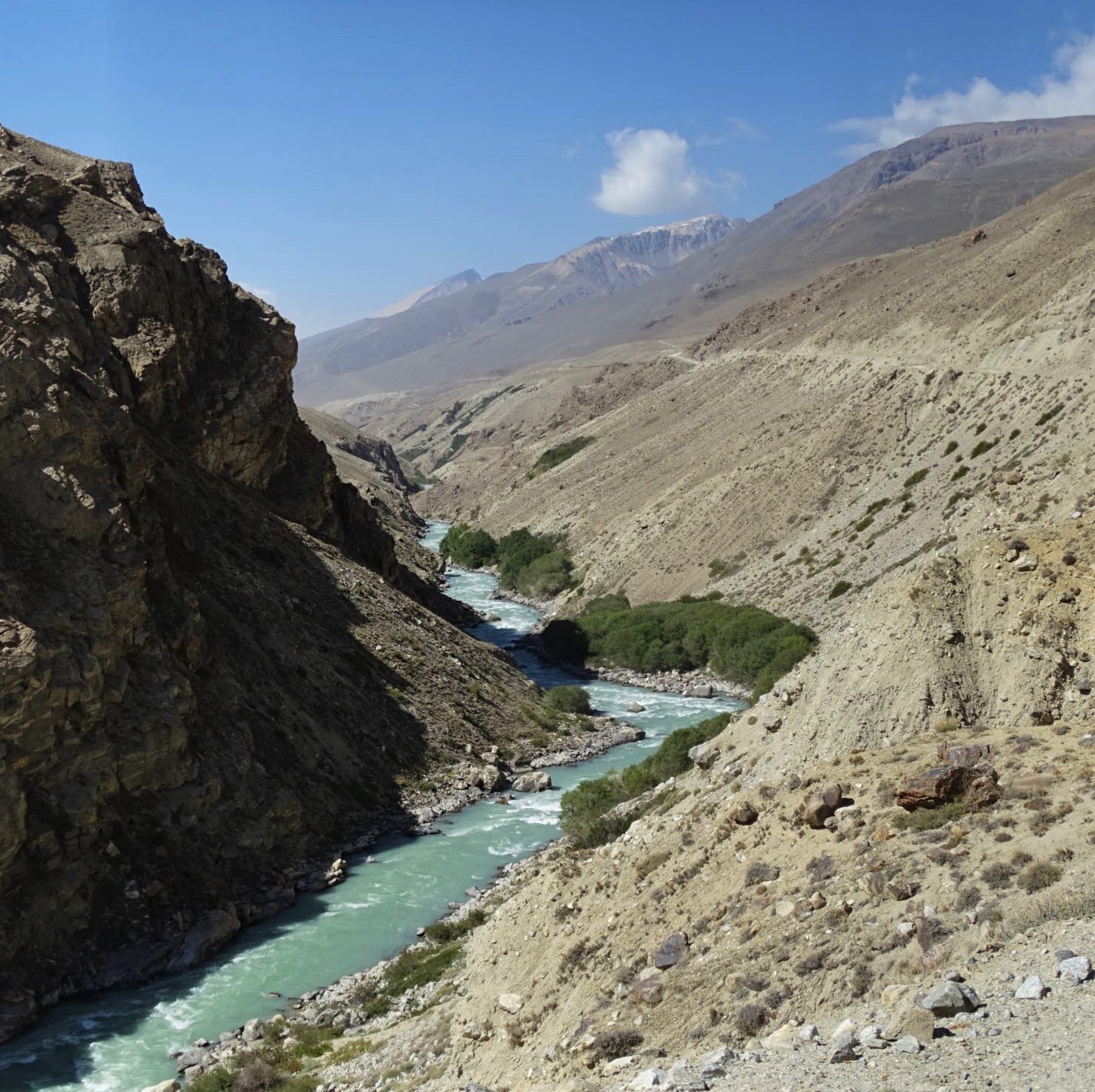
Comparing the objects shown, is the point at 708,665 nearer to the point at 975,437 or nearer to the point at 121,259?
the point at 975,437

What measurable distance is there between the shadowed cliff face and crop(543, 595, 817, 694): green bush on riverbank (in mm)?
11113

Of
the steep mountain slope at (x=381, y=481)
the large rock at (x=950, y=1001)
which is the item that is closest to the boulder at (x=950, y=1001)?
the large rock at (x=950, y=1001)

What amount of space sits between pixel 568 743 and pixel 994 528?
2128 centimetres

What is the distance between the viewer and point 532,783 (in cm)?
4066

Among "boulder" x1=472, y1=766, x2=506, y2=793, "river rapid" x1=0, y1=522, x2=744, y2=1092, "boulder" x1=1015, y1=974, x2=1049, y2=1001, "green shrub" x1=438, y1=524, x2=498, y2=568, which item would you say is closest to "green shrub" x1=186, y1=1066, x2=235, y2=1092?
"river rapid" x1=0, y1=522, x2=744, y2=1092

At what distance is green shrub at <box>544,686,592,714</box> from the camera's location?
5006 centimetres

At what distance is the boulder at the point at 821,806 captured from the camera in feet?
58.2

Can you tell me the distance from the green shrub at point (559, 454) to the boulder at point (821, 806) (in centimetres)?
9654

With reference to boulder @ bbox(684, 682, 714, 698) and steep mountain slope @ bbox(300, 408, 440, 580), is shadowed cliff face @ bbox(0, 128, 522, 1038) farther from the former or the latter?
steep mountain slope @ bbox(300, 408, 440, 580)

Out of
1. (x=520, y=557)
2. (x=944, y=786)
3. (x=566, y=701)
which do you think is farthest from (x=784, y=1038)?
(x=520, y=557)

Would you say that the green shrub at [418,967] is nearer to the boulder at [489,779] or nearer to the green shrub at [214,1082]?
the green shrub at [214,1082]

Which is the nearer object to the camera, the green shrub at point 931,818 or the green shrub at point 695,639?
the green shrub at point 931,818

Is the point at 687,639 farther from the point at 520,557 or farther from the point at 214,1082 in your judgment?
the point at 214,1082

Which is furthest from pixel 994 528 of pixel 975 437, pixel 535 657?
pixel 535 657
